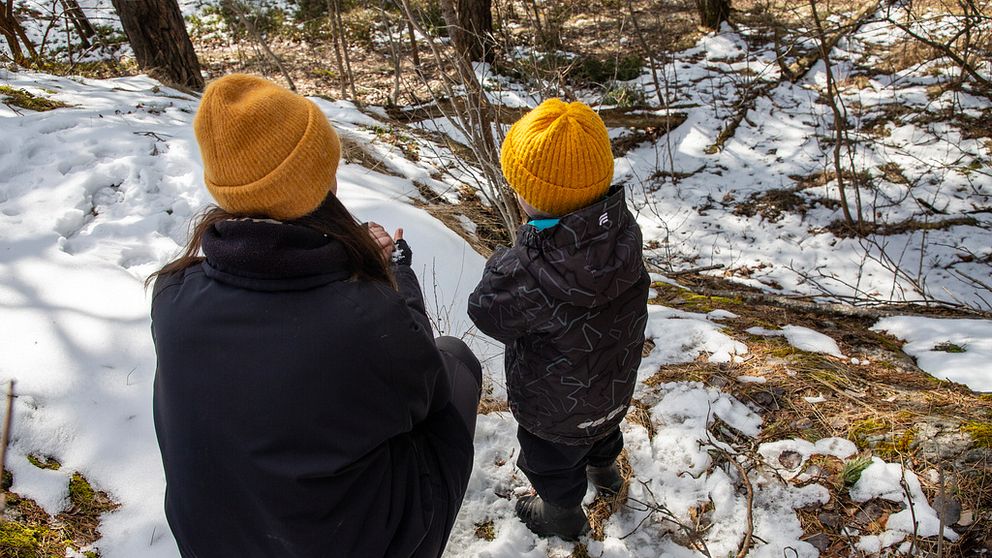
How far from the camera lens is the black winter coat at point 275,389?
3.48ft

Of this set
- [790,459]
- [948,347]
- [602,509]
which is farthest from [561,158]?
[948,347]

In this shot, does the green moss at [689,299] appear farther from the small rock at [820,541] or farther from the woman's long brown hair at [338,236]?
the woman's long brown hair at [338,236]

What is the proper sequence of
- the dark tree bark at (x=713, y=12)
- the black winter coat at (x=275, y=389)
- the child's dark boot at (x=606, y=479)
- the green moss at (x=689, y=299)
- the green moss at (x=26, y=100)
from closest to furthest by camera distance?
the black winter coat at (x=275, y=389), the child's dark boot at (x=606, y=479), the green moss at (x=689, y=299), the green moss at (x=26, y=100), the dark tree bark at (x=713, y=12)

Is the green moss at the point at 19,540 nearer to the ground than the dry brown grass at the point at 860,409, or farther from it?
farther from it

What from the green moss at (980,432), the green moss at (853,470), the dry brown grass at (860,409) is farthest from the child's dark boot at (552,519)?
the green moss at (980,432)

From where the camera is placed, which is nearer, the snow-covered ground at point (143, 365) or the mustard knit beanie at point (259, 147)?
the mustard knit beanie at point (259, 147)

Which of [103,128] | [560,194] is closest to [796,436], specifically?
[560,194]

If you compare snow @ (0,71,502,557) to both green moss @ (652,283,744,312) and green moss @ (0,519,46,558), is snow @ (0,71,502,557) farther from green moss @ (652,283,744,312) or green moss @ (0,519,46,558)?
green moss @ (652,283,744,312)

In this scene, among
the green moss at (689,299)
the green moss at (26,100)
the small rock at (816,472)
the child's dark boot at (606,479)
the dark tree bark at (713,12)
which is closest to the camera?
the small rock at (816,472)

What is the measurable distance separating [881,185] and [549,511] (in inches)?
220

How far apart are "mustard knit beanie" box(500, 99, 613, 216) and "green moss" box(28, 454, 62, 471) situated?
167 cm

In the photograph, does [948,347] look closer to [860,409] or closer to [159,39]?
[860,409]

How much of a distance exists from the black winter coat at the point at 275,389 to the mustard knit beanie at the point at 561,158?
565mm

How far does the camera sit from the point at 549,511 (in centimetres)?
192
